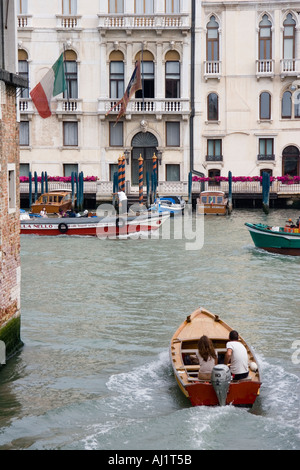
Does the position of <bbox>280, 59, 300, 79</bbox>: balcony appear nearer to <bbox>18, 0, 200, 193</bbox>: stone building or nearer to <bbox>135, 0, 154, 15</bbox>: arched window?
<bbox>18, 0, 200, 193</bbox>: stone building

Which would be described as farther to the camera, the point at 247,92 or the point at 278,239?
the point at 247,92

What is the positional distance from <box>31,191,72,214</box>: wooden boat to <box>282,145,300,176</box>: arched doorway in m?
11.0

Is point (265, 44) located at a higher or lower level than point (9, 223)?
higher

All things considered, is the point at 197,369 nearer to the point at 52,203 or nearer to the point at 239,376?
the point at 239,376

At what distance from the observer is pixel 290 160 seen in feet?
129

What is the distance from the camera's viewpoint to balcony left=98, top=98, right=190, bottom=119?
3862 cm

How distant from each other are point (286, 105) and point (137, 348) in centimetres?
2787

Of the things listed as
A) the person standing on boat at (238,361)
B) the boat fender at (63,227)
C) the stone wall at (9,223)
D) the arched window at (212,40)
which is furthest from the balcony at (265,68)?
the person standing on boat at (238,361)

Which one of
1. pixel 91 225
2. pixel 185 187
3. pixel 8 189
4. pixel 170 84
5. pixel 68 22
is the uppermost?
pixel 68 22

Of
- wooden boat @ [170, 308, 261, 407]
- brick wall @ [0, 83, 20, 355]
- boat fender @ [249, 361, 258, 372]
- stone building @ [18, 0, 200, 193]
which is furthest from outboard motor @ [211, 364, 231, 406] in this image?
stone building @ [18, 0, 200, 193]

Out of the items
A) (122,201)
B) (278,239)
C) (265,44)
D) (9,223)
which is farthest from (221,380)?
(265,44)

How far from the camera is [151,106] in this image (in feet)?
127

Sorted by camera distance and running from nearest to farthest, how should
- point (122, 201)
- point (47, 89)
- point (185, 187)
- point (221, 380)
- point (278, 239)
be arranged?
point (221, 380), point (278, 239), point (122, 201), point (47, 89), point (185, 187)

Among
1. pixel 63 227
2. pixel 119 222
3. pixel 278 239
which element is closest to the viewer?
pixel 278 239
